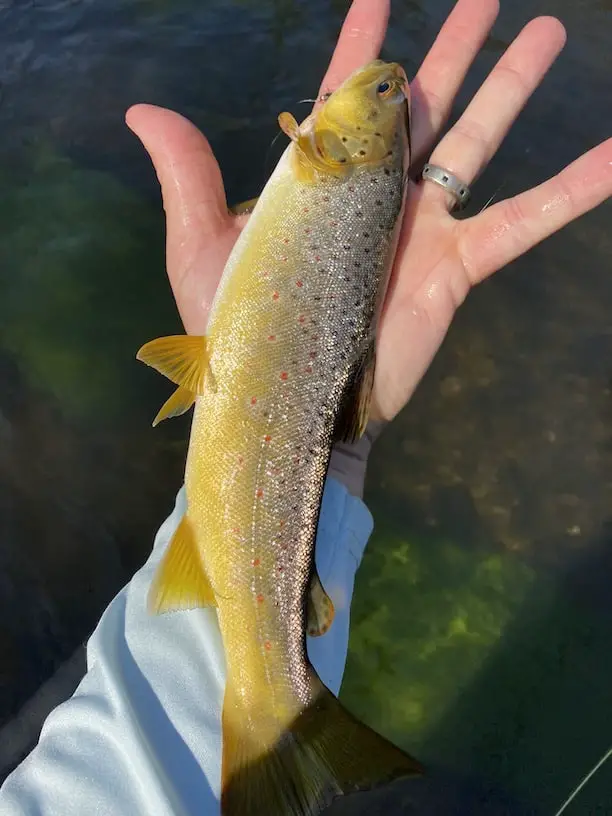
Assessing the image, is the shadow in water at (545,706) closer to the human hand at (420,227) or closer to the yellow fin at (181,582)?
the human hand at (420,227)

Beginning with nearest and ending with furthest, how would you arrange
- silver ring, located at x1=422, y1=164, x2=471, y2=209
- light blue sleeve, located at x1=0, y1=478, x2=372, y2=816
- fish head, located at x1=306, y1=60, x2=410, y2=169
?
light blue sleeve, located at x1=0, y1=478, x2=372, y2=816, fish head, located at x1=306, y1=60, x2=410, y2=169, silver ring, located at x1=422, y1=164, x2=471, y2=209

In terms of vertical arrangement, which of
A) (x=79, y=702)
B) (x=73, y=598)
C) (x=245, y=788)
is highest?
(x=245, y=788)

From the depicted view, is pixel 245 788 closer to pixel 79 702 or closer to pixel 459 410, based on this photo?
pixel 79 702

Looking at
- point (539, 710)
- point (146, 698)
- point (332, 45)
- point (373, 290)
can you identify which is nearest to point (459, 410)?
point (539, 710)

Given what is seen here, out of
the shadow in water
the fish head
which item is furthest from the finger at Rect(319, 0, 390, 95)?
the shadow in water

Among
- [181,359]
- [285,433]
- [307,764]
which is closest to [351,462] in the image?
[285,433]

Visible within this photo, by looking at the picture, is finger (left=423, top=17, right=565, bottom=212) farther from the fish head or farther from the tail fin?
the tail fin
